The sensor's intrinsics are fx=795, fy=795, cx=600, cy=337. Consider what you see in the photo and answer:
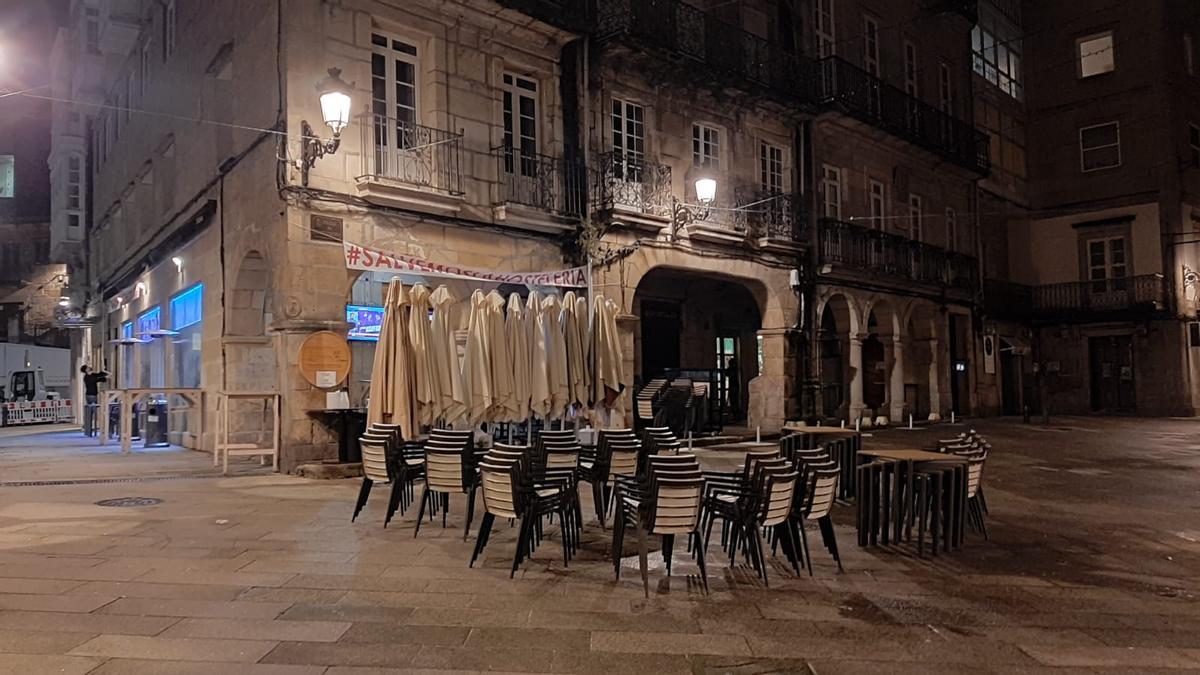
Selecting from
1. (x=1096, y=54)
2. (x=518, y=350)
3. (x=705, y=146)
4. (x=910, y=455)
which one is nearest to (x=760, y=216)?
(x=705, y=146)

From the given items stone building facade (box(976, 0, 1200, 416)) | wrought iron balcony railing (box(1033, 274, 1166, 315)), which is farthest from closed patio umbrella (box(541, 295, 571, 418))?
wrought iron balcony railing (box(1033, 274, 1166, 315))

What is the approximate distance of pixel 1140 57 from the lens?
26.5 metres

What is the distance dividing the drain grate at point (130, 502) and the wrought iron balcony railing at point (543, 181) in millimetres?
6733

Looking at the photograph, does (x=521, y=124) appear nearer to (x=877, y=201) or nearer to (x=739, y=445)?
(x=739, y=445)

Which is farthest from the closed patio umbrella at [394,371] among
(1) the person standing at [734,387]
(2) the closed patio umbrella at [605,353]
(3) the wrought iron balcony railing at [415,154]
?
(1) the person standing at [734,387]

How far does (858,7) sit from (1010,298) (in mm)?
11941

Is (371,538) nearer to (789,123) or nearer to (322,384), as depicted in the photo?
(322,384)

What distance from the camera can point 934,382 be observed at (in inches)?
866

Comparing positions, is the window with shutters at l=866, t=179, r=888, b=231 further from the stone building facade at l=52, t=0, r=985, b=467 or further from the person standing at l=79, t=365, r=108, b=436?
the person standing at l=79, t=365, r=108, b=436

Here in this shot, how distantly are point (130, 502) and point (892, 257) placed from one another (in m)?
18.0

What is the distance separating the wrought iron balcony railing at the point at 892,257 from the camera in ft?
61.8

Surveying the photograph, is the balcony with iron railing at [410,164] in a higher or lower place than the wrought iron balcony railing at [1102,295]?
higher

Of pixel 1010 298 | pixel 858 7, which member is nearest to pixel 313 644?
pixel 858 7

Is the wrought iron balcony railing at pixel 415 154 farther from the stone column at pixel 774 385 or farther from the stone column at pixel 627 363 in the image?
the stone column at pixel 774 385
